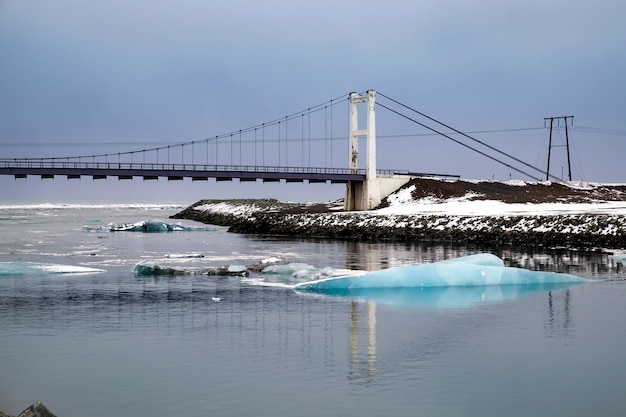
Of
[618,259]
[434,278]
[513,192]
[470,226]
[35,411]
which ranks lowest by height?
[35,411]

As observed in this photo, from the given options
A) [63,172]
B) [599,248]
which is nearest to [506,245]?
[599,248]

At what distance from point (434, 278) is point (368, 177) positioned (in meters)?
45.5

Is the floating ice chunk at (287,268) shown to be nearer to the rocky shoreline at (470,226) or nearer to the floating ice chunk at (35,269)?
the floating ice chunk at (35,269)

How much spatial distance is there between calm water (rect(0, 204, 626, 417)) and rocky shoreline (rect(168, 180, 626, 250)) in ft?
52.8

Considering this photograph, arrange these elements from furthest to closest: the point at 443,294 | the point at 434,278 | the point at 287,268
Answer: the point at 287,268 < the point at 434,278 < the point at 443,294

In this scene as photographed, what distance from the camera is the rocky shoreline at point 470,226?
38125 mm

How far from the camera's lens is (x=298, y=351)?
41.8ft

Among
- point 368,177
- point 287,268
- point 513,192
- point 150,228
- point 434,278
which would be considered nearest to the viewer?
point 434,278

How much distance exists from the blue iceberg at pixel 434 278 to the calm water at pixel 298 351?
0.90 m

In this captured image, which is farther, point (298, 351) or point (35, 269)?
point (35, 269)

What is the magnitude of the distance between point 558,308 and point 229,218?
204ft

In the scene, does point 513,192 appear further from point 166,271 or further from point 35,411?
point 35,411

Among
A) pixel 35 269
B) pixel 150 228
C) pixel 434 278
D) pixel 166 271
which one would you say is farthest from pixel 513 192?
pixel 35 269

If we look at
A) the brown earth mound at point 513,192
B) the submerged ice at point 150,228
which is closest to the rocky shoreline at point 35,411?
the submerged ice at point 150,228
